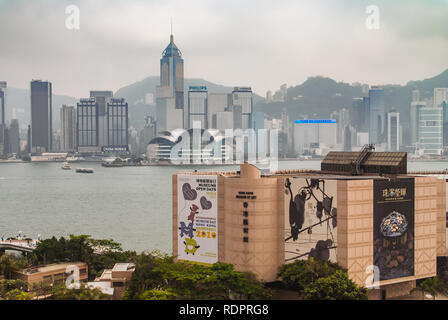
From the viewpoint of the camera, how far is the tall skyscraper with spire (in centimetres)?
7356

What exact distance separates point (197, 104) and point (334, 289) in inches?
2404

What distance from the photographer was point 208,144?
2372 inches

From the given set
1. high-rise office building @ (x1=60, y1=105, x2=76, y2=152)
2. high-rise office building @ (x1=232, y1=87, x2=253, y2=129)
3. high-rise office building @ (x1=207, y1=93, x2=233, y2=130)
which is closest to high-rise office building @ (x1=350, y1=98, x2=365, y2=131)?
high-rise office building @ (x1=232, y1=87, x2=253, y2=129)

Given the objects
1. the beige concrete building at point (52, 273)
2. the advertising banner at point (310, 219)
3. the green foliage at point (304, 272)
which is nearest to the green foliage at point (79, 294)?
the beige concrete building at point (52, 273)

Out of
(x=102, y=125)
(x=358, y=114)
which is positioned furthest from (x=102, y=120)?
(x=358, y=114)

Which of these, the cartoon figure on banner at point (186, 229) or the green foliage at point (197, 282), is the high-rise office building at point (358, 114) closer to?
the cartoon figure on banner at point (186, 229)

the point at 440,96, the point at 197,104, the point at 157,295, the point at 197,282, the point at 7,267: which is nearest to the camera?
the point at 157,295

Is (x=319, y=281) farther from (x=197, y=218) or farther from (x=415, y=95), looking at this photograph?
(x=415, y=95)

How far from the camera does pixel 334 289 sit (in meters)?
8.40

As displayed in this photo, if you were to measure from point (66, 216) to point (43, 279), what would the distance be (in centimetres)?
1334

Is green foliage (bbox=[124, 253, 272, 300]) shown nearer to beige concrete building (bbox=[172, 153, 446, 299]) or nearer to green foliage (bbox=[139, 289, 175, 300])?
green foliage (bbox=[139, 289, 175, 300])

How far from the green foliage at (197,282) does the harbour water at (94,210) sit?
677 cm

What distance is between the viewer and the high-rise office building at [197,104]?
67.8 meters
